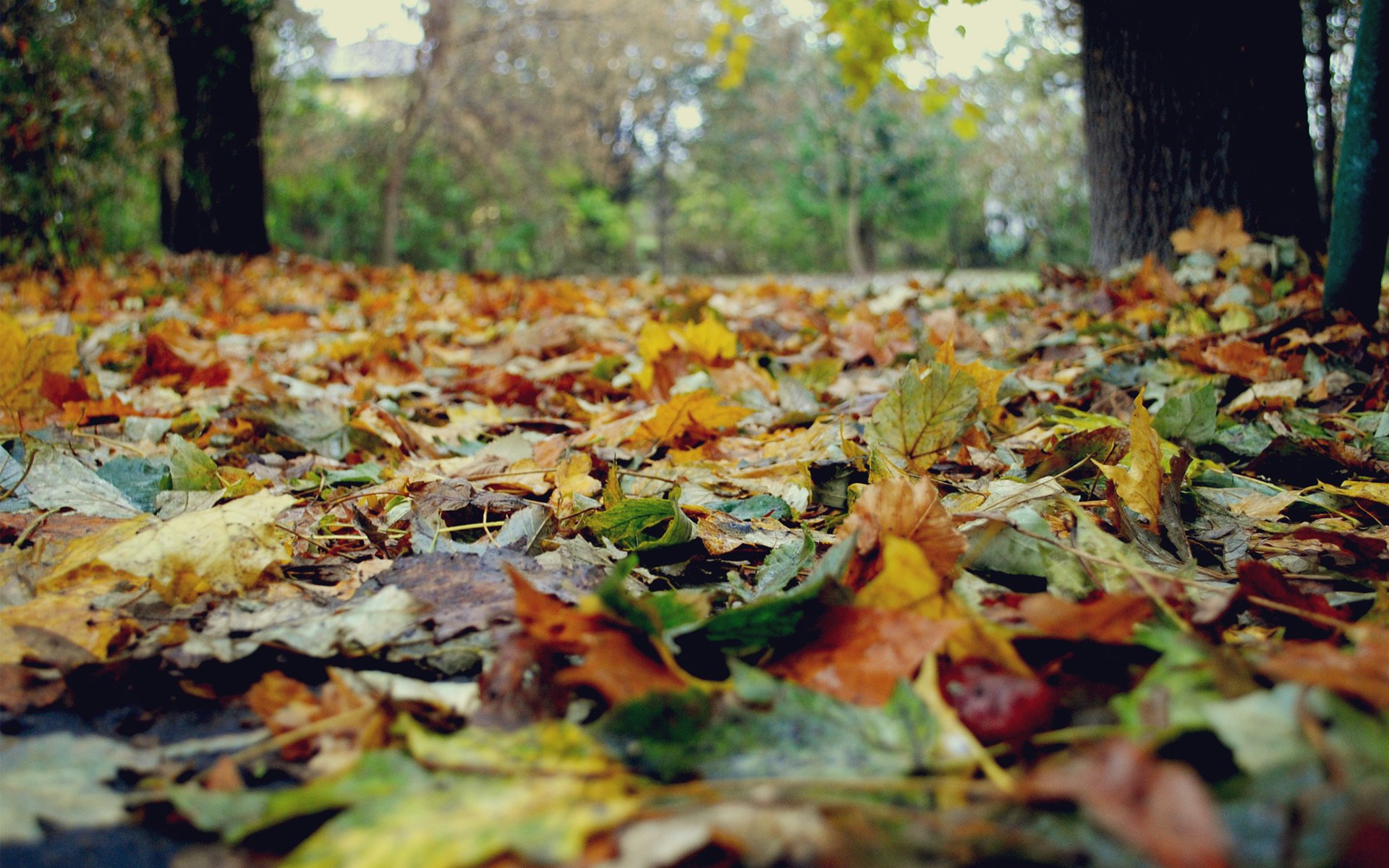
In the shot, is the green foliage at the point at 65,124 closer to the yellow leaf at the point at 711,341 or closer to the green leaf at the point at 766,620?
the yellow leaf at the point at 711,341

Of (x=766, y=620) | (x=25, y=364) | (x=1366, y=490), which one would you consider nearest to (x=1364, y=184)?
(x=1366, y=490)

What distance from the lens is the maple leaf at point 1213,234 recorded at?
2.81m

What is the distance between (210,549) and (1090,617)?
79cm

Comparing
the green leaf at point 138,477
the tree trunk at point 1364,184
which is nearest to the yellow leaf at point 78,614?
the green leaf at point 138,477

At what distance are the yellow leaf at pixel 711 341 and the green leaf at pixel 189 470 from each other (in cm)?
99

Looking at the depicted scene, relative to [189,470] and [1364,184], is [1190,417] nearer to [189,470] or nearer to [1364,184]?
[1364,184]

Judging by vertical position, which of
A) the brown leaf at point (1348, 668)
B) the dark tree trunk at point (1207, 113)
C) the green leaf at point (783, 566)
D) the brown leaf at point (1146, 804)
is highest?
the dark tree trunk at point (1207, 113)

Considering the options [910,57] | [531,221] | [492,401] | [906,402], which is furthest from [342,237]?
[906,402]

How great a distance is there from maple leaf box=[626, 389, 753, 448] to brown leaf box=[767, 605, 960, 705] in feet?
2.42

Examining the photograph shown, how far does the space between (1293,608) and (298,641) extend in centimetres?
82

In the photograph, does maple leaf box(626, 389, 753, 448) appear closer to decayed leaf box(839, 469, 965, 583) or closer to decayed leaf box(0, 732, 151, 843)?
decayed leaf box(839, 469, 965, 583)

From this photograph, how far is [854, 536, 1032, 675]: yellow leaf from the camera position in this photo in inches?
24.7

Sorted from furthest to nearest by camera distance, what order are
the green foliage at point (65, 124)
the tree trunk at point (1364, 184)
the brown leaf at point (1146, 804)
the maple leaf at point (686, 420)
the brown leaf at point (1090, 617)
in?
the green foliage at point (65, 124) < the tree trunk at point (1364, 184) < the maple leaf at point (686, 420) < the brown leaf at point (1090, 617) < the brown leaf at point (1146, 804)

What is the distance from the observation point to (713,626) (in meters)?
0.69
